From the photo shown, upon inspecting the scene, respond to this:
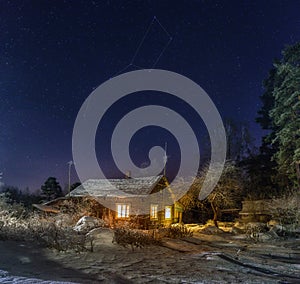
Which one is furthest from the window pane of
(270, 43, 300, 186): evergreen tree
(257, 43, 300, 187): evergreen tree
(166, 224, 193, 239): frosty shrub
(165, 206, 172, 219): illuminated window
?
(270, 43, 300, 186): evergreen tree

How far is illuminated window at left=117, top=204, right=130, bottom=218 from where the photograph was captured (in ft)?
74.5

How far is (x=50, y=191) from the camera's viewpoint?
38875mm

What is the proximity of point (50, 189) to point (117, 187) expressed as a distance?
18416mm

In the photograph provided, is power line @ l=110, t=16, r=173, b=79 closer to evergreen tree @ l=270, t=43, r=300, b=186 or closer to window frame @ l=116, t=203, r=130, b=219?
evergreen tree @ l=270, t=43, r=300, b=186

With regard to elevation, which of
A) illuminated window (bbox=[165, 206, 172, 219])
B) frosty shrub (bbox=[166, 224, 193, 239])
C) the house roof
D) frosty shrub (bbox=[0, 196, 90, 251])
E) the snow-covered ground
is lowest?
the snow-covered ground

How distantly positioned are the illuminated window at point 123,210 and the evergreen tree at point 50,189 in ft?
64.1

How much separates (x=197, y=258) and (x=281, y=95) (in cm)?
1524

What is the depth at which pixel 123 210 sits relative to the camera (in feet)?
74.9

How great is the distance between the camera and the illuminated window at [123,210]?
22.7 metres

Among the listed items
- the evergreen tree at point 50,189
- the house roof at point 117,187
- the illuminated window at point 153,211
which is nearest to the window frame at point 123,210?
the house roof at point 117,187

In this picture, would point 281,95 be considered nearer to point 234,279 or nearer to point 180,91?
point 180,91

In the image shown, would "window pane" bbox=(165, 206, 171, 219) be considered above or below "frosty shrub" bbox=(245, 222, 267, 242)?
above

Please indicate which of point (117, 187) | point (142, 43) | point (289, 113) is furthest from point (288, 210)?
point (117, 187)

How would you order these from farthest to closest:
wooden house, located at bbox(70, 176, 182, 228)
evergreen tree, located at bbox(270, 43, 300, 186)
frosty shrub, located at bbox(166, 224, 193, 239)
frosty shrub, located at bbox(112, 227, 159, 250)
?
wooden house, located at bbox(70, 176, 182, 228), evergreen tree, located at bbox(270, 43, 300, 186), frosty shrub, located at bbox(166, 224, 193, 239), frosty shrub, located at bbox(112, 227, 159, 250)
